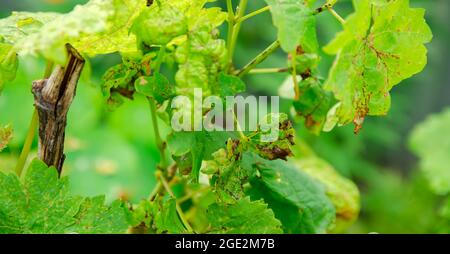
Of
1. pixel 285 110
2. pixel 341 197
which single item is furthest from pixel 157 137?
pixel 285 110

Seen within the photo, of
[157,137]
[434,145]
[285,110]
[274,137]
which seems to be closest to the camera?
[274,137]

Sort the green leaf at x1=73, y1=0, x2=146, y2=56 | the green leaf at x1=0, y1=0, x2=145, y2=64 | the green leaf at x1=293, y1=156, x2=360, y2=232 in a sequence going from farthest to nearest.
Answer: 1. the green leaf at x1=293, y1=156, x2=360, y2=232
2. the green leaf at x1=73, y1=0, x2=146, y2=56
3. the green leaf at x1=0, y1=0, x2=145, y2=64

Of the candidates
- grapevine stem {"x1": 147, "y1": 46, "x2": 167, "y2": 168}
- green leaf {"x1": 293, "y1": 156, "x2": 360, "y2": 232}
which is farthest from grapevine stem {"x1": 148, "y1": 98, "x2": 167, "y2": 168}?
green leaf {"x1": 293, "y1": 156, "x2": 360, "y2": 232}

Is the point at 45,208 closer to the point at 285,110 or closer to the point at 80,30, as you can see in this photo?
the point at 80,30

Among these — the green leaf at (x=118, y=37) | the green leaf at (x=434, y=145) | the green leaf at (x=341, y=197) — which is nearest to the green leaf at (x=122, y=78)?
the green leaf at (x=118, y=37)

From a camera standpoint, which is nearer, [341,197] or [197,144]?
[197,144]

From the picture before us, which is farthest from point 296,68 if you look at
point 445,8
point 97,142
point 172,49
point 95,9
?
point 445,8

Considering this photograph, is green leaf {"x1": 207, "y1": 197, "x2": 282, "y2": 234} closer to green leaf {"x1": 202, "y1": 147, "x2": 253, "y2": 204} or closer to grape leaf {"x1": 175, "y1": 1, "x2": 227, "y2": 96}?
green leaf {"x1": 202, "y1": 147, "x2": 253, "y2": 204}
